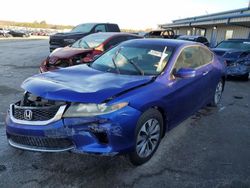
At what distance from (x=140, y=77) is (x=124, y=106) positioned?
2.73 ft

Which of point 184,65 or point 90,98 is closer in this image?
point 90,98

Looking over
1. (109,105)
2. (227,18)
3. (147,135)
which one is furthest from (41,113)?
(227,18)

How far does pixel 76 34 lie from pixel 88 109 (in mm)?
10705

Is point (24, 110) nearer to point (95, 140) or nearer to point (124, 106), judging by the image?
point (95, 140)

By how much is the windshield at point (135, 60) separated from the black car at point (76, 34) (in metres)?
8.55

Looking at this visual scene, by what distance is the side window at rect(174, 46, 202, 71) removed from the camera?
182 inches

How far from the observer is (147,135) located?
12.5 ft

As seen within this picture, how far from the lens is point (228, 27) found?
28141 millimetres

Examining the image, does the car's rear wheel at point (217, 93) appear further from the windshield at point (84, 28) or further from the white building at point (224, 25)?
the white building at point (224, 25)

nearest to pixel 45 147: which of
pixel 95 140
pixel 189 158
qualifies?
pixel 95 140

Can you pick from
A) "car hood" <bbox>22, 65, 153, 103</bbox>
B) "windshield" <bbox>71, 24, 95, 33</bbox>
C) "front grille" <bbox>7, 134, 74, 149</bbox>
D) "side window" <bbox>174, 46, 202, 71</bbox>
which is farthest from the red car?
"front grille" <bbox>7, 134, 74, 149</bbox>

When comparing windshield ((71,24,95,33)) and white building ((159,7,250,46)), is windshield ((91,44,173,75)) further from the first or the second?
white building ((159,7,250,46))

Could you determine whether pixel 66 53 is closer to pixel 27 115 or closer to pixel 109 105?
pixel 27 115

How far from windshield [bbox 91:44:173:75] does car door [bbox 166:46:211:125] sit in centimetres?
24
